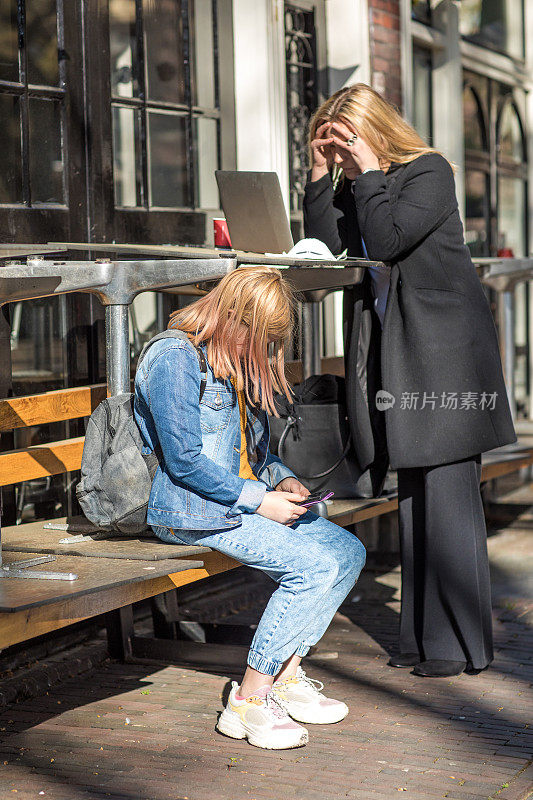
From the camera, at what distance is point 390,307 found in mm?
3857

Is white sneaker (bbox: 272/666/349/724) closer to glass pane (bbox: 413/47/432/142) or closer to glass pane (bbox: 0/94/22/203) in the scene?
glass pane (bbox: 0/94/22/203)

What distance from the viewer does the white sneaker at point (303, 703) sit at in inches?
135

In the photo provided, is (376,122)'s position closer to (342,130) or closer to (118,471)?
(342,130)

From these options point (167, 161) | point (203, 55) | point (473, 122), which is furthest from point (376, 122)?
point (473, 122)

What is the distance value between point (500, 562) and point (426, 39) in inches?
133

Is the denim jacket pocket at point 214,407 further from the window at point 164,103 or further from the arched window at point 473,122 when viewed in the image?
the arched window at point 473,122

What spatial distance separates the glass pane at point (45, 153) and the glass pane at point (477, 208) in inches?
156

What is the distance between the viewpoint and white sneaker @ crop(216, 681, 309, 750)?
3.21 m

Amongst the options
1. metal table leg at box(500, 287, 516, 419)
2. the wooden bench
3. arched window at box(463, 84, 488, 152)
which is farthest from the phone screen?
arched window at box(463, 84, 488, 152)

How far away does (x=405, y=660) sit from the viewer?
404 cm

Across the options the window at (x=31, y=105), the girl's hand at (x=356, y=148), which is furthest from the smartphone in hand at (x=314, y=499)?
the window at (x=31, y=105)

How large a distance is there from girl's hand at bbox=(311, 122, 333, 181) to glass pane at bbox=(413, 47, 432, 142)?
3.18 meters

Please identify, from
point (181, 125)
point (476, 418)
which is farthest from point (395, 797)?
point (181, 125)

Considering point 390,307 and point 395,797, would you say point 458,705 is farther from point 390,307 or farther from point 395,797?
point 390,307
